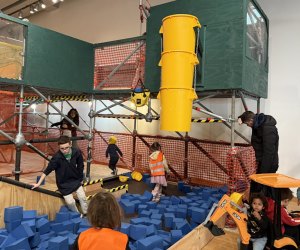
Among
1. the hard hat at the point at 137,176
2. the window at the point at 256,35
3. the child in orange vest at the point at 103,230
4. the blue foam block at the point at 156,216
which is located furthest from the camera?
the hard hat at the point at 137,176

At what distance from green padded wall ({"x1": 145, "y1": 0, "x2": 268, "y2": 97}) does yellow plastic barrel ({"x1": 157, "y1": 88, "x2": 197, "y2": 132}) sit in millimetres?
767

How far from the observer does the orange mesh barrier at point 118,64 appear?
6.38m

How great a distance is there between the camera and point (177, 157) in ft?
26.5

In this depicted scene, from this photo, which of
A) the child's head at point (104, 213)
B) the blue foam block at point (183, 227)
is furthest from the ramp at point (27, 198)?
the child's head at point (104, 213)

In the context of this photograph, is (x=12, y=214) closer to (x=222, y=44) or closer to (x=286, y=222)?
(x=286, y=222)

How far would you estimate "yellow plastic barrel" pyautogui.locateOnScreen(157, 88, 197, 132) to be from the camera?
4.35 metres

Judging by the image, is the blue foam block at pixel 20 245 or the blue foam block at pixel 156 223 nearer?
the blue foam block at pixel 20 245

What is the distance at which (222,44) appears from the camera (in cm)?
482

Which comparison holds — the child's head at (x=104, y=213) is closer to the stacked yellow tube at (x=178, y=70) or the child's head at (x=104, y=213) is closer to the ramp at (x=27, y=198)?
the stacked yellow tube at (x=178, y=70)

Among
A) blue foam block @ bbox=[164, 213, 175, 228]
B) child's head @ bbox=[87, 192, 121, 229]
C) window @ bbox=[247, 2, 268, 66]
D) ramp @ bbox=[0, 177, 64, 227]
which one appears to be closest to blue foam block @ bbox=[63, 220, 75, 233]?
ramp @ bbox=[0, 177, 64, 227]

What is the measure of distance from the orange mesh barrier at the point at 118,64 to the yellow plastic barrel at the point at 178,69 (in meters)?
1.98

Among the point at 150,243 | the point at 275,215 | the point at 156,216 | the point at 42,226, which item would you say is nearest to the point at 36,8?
the point at 42,226

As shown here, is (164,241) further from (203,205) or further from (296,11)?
(296,11)

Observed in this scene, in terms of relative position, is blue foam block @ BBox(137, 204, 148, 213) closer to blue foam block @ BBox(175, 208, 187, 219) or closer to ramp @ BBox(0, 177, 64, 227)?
blue foam block @ BBox(175, 208, 187, 219)
